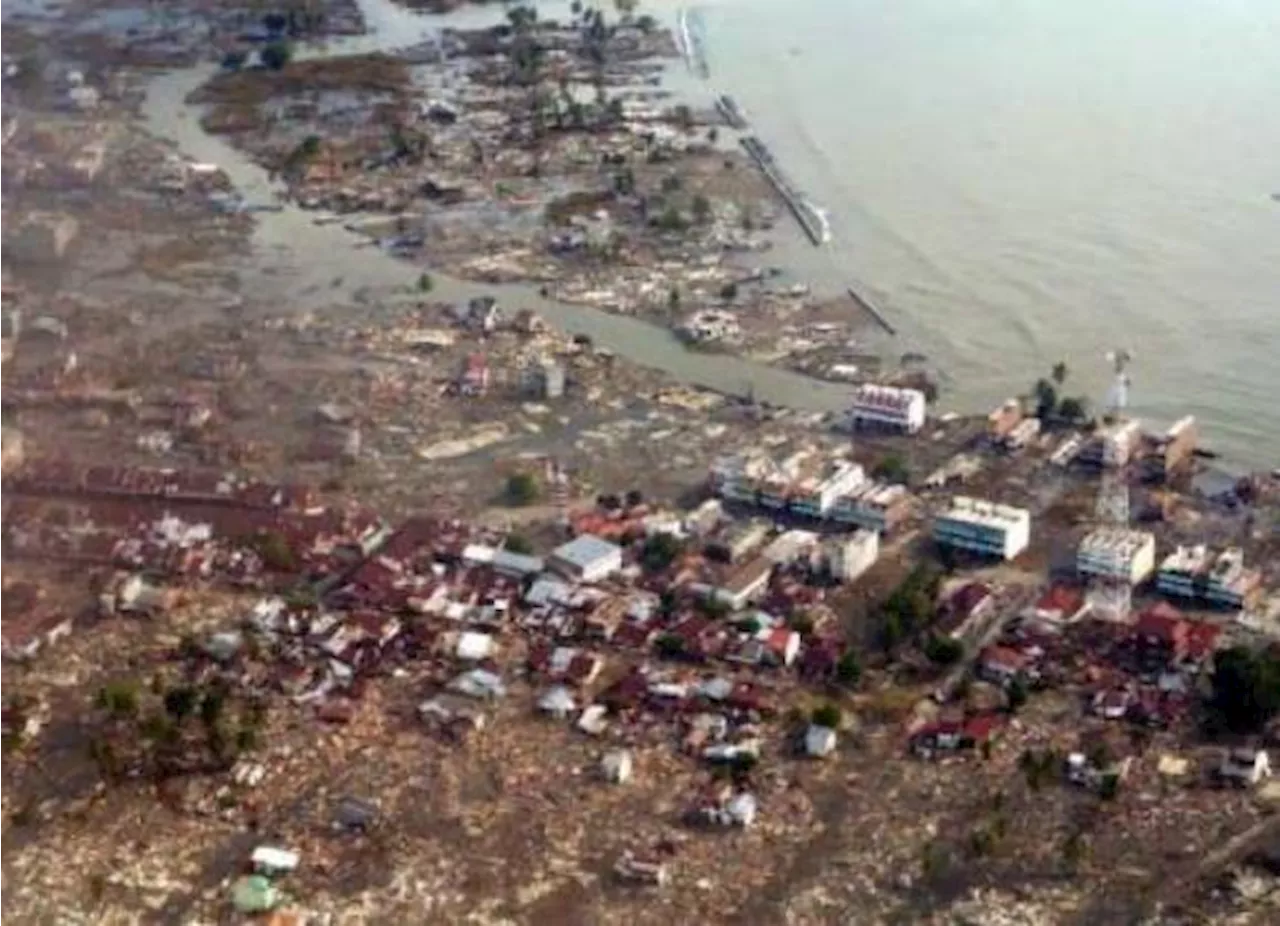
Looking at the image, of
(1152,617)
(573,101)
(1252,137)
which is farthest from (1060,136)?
(1152,617)

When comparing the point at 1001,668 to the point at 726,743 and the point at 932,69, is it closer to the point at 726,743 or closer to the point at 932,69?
the point at 726,743

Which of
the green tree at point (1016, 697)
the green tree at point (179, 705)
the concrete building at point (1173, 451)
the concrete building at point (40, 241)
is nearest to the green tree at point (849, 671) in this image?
the green tree at point (1016, 697)

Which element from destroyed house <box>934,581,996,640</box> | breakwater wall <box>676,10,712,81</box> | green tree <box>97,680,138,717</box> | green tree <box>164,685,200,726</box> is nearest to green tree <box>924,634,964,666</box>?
destroyed house <box>934,581,996,640</box>

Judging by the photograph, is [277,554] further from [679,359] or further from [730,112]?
[730,112]

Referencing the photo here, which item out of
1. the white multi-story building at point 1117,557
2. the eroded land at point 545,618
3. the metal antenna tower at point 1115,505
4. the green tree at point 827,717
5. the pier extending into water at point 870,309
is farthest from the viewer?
the pier extending into water at point 870,309

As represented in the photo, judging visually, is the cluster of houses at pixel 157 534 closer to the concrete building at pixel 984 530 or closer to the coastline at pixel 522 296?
the concrete building at pixel 984 530
